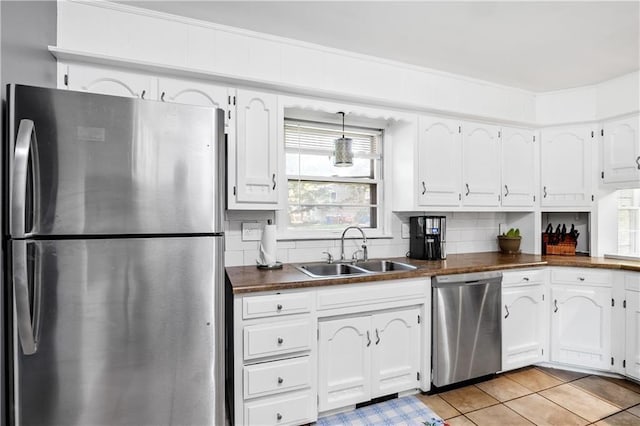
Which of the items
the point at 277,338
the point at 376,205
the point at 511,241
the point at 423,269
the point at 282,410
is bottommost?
the point at 282,410

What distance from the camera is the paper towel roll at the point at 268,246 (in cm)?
226

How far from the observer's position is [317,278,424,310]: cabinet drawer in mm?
1998

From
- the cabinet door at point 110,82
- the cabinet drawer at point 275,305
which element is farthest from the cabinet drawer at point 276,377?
the cabinet door at point 110,82

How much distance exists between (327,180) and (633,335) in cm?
255

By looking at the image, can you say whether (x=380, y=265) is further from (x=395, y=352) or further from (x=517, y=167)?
(x=517, y=167)

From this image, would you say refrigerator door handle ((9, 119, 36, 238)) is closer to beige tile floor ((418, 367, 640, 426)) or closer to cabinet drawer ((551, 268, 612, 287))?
beige tile floor ((418, 367, 640, 426))

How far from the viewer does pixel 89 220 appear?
50.6 inches

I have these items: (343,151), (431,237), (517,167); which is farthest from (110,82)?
(517,167)

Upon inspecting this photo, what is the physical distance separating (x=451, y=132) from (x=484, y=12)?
3.30 feet

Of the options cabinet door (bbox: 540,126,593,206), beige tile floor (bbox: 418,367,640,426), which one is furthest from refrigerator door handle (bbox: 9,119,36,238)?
cabinet door (bbox: 540,126,593,206)

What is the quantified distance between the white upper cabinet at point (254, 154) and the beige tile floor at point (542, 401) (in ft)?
5.83

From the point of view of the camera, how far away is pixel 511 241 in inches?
125

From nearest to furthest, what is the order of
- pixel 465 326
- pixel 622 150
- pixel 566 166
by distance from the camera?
pixel 465 326
pixel 622 150
pixel 566 166

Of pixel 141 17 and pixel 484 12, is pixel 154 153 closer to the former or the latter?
pixel 141 17
